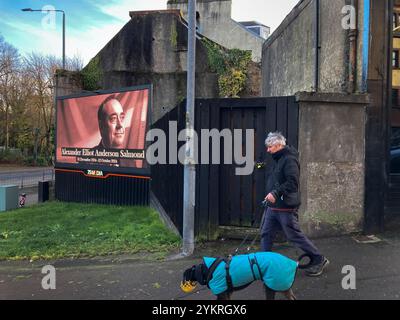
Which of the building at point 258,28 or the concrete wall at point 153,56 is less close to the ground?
the building at point 258,28

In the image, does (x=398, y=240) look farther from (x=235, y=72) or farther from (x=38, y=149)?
(x=38, y=149)

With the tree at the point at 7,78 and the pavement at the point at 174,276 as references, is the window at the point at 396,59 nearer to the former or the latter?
the pavement at the point at 174,276

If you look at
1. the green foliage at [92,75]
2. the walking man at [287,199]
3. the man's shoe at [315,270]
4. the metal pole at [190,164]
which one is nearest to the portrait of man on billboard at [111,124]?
the green foliage at [92,75]

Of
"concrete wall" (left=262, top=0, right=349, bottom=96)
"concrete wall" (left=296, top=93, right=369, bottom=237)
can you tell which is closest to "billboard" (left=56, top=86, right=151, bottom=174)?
"concrete wall" (left=262, top=0, right=349, bottom=96)

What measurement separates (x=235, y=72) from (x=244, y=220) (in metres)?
→ 8.70

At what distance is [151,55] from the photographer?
48.5ft

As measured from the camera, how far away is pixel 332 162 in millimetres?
6465

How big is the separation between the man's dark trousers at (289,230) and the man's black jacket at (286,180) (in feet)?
0.40

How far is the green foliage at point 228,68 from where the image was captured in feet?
46.9

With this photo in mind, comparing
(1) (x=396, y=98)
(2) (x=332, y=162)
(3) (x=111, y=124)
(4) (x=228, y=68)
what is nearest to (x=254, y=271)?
(2) (x=332, y=162)

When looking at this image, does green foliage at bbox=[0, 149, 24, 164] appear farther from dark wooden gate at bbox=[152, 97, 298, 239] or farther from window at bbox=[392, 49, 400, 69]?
window at bbox=[392, 49, 400, 69]

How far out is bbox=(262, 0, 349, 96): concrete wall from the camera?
24.1 feet
